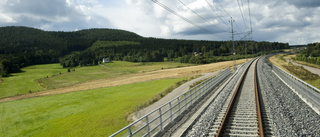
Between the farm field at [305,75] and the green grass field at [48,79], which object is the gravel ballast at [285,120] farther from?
the green grass field at [48,79]

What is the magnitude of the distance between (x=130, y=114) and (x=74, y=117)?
256 inches

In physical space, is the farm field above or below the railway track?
below

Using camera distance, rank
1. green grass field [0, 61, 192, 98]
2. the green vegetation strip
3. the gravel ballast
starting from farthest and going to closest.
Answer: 1. green grass field [0, 61, 192, 98]
2. the green vegetation strip
3. the gravel ballast

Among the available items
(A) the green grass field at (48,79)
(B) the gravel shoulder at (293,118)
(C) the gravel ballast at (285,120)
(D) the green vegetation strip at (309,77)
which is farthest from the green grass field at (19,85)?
(D) the green vegetation strip at (309,77)

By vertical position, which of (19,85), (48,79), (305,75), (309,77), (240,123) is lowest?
(19,85)

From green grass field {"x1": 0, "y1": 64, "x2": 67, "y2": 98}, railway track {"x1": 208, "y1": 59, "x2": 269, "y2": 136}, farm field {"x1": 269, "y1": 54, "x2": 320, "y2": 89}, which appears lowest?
green grass field {"x1": 0, "y1": 64, "x2": 67, "y2": 98}

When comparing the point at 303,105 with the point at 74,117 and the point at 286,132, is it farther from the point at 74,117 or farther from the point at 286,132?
the point at 74,117

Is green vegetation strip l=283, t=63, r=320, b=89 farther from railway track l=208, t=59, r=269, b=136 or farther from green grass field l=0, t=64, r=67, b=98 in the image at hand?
green grass field l=0, t=64, r=67, b=98

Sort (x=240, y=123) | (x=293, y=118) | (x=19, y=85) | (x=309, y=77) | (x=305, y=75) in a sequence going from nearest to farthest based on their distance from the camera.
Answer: (x=240, y=123) < (x=293, y=118) < (x=309, y=77) < (x=305, y=75) < (x=19, y=85)

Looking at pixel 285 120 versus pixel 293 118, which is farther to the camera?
pixel 293 118

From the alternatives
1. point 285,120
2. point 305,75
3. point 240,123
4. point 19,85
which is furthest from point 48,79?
point 285,120

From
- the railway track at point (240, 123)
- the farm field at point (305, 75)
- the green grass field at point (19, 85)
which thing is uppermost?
the railway track at point (240, 123)

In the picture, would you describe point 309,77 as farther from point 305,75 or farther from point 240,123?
point 240,123

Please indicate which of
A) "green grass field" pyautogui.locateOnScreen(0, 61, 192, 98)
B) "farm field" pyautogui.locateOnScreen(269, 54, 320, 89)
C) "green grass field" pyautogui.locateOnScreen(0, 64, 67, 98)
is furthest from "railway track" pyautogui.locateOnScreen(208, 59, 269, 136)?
"green grass field" pyautogui.locateOnScreen(0, 64, 67, 98)
